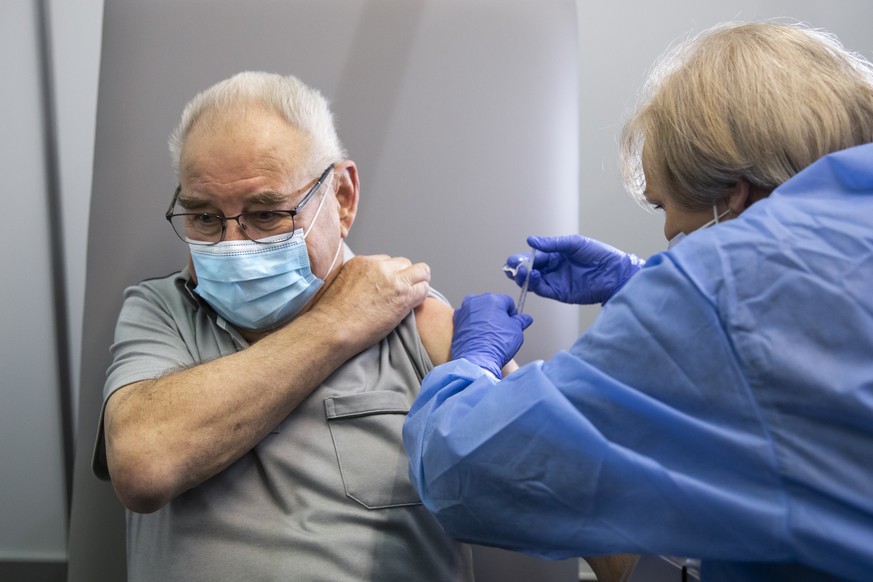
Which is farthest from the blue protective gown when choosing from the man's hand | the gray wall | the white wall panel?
the white wall panel

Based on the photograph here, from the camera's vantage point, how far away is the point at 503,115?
1822 millimetres

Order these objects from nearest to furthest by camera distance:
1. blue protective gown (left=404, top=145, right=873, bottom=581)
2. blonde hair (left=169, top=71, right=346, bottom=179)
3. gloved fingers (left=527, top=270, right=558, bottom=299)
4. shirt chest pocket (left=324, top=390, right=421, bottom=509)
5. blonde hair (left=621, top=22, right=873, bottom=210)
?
blue protective gown (left=404, top=145, right=873, bottom=581) → blonde hair (left=621, top=22, right=873, bottom=210) → shirt chest pocket (left=324, top=390, right=421, bottom=509) → blonde hair (left=169, top=71, right=346, bottom=179) → gloved fingers (left=527, top=270, right=558, bottom=299)

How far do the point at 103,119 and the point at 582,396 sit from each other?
1.33 m

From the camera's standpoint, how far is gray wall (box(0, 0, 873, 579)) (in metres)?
2.27

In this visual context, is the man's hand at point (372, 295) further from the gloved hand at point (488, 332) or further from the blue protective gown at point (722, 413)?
the blue protective gown at point (722, 413)

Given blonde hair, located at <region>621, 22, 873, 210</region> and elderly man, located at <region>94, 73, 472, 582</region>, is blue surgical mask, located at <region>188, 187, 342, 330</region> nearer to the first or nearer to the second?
elderly man, located at <region>94, 73, 472, 582</region>

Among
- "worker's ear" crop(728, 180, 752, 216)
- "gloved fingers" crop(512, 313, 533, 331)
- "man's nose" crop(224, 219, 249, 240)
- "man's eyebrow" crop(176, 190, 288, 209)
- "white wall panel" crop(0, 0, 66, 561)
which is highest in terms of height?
"worker's ear" crop(728, 180, 752, 216)

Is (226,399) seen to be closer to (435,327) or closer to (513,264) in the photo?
(435,327)

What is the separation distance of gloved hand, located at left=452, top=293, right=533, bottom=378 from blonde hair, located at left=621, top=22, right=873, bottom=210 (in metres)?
0.41

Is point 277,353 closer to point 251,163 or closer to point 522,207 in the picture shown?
point 251,163

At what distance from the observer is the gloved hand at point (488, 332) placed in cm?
136

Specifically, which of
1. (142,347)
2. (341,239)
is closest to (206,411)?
(142,347)

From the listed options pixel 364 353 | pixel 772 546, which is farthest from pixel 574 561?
pixel 772 546

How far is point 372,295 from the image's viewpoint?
1.47 m
